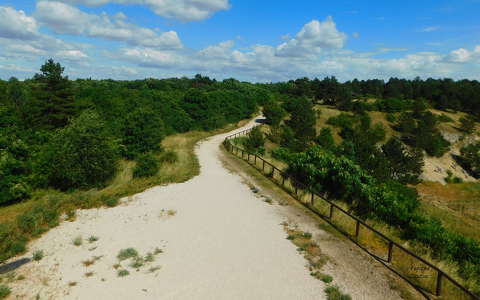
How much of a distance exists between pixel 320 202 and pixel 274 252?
5.94m

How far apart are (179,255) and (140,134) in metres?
22.8

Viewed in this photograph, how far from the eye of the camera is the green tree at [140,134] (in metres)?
29.6

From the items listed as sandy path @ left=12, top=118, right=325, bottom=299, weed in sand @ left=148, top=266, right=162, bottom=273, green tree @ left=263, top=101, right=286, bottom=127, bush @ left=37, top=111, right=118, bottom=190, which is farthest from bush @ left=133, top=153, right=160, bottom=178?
green tree @ left=263, top=101, right=286, bottom=127

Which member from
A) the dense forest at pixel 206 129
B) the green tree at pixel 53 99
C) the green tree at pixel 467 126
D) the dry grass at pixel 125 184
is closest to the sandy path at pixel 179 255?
the dry grass at pixel 125 184

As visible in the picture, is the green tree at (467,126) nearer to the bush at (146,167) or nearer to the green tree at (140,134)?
the green tree at (140,134)

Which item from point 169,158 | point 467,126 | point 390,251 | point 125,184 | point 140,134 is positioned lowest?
point 125,184

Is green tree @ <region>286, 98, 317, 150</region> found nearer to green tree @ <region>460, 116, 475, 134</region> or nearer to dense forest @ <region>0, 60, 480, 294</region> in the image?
dense forest @ <region>0, 60, 480, 294</region>

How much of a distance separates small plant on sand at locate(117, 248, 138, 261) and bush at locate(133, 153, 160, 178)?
43.1 feet

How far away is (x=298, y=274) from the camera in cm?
811

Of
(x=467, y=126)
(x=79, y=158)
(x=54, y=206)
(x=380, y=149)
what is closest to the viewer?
(x=54, y=206)

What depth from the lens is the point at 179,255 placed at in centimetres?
911

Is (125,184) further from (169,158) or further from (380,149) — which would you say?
(380,149)

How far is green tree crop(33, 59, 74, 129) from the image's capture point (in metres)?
36.4

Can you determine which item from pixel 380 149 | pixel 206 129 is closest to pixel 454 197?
pixel 380 149
